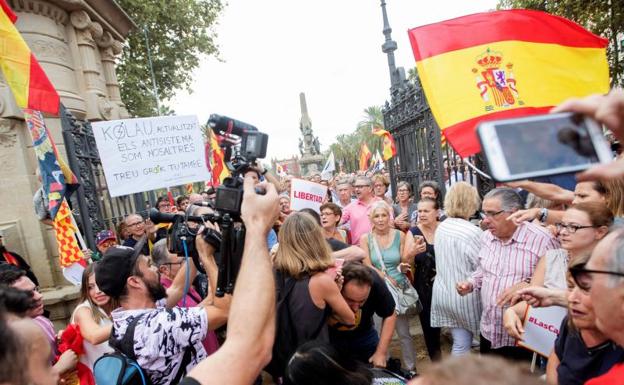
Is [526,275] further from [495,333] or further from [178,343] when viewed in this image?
[178,343]

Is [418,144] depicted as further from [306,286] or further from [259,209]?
[259,209]

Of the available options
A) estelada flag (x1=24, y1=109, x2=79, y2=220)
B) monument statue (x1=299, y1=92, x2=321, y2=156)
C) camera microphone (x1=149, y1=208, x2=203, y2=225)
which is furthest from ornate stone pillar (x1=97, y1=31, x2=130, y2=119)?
monument statue (x1=299, y1=92, x2=321, y2=156)

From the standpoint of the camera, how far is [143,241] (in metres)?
2.27

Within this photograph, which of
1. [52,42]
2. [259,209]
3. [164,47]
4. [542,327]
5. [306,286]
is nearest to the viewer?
[259,209]

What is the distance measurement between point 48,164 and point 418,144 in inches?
181

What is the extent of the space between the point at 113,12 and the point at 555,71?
7.17 m

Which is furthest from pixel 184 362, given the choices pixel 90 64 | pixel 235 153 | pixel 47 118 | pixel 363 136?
pixel 363 136

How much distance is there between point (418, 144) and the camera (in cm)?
571

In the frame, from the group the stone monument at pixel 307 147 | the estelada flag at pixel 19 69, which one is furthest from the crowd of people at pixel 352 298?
the stone monument at pixel 307 147

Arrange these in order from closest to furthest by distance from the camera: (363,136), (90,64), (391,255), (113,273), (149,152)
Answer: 1. (113,273)
2. (391,255)
3. (149,152)
4. (90,64)
5. (363,136)

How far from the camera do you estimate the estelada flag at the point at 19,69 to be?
3568mm

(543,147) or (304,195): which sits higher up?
(543,147)

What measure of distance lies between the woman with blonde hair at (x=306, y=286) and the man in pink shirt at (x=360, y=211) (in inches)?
99.5

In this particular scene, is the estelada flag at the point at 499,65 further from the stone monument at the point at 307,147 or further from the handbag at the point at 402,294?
the stone monument at the point at 307,147
